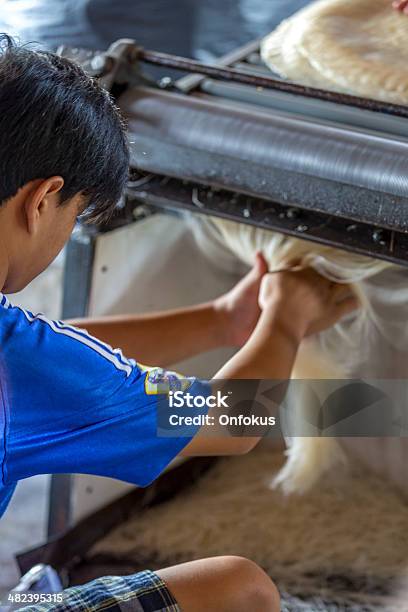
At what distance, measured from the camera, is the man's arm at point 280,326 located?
1083mm

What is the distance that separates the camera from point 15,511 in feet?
5.98

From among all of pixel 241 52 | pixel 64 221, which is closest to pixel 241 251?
pixel 241 52

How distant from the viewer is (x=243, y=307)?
1.42 meters

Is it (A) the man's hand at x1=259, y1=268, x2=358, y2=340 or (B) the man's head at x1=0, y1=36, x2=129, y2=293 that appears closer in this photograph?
(B) the man's head at x1=0, y1=36, x2=129, y2=293

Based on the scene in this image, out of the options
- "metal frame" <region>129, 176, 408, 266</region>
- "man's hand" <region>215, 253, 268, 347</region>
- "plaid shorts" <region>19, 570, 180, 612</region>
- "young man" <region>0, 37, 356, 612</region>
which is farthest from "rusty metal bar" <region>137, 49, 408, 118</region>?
"plaid shorts" <region>19, 570, 180, 612</region>

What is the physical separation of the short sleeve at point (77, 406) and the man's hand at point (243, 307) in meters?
0.44

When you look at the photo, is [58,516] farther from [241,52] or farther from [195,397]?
[241,52]

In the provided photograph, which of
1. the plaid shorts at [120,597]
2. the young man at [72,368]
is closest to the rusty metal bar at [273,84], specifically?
the young man at [72,368]

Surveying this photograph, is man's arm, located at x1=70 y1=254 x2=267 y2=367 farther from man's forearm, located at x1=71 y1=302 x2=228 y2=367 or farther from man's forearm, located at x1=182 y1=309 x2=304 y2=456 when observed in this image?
man's forearm, located at x1=182 y1=309 x2=304 y2=456

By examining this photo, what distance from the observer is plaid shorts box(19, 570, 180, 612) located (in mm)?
985

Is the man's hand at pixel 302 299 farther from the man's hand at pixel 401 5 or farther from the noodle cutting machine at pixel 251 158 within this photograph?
the man's hand at pixel 401 5

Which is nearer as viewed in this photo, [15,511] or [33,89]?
[33,89]

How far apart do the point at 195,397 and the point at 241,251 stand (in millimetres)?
508

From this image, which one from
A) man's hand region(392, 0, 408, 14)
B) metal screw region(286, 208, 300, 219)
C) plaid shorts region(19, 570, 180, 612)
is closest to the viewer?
plaid shorts region(19, 570, 180, 612)
